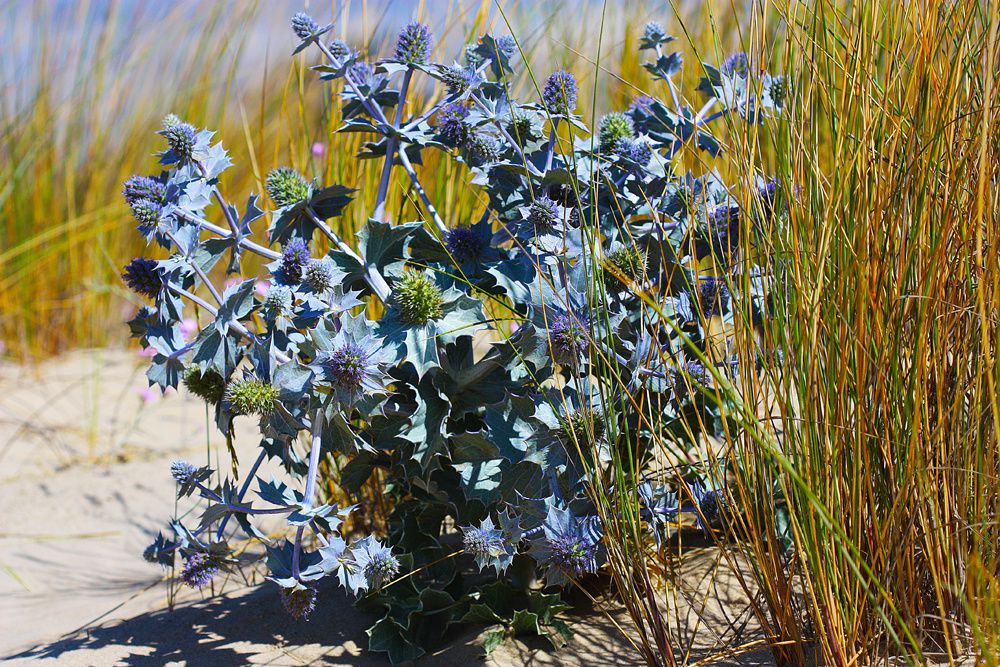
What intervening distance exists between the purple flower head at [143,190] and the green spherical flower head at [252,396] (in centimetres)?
38

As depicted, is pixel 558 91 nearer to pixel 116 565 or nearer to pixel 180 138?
pixel 180 138

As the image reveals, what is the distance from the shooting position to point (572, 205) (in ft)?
5.57

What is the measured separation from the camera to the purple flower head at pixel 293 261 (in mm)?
1604

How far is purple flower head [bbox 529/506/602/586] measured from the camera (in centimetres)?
150

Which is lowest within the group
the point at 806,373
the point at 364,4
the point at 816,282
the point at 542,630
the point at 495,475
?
the point at 542,630

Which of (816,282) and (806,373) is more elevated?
(816,282)

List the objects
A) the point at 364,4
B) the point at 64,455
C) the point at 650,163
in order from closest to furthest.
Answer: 1. the point at 650,163
2. the point at 364,4
3. the point at 64,455

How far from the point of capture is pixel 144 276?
162cm

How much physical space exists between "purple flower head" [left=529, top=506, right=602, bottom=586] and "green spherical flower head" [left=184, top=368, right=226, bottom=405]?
24.9 inches

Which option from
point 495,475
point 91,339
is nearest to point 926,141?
point 495,475

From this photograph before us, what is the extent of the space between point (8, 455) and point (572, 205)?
2618 millimetres

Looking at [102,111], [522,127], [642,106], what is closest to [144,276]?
[522,127]

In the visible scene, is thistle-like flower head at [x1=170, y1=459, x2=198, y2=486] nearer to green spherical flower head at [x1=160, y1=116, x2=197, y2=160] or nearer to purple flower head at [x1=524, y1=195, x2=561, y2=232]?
green spherical flower head at [x1=160, y1=116, x2=197, y2=160]

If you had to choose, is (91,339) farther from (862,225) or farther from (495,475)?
(862,225)
